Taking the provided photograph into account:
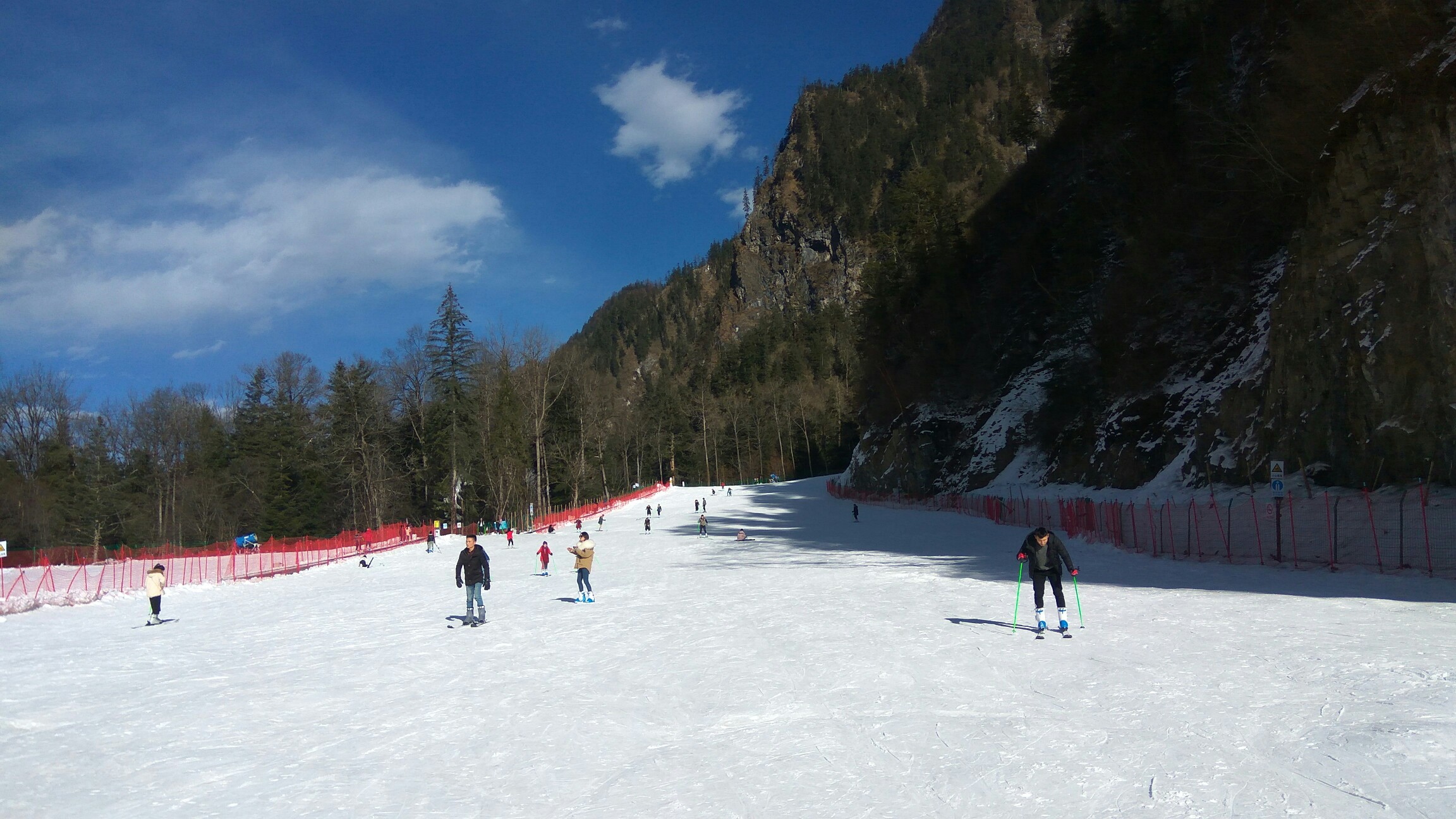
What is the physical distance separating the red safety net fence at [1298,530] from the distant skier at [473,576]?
16.1 m

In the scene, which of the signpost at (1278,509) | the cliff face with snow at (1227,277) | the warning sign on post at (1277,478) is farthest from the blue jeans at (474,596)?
the cliff face with snow at (1227,277)

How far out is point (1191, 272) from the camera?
109ft

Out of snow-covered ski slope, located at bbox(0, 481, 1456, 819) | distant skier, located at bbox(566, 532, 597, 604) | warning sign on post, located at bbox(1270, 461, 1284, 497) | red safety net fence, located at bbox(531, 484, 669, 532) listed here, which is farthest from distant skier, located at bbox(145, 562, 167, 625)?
red safety net fence, located at bbox(531, 484, 669, 532)

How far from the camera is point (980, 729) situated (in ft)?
26.0

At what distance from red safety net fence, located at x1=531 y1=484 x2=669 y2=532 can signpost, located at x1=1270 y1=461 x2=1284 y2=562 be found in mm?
39780

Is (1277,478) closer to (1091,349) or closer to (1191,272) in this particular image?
(1191,272)

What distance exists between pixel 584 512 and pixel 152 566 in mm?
34502

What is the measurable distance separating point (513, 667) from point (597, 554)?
828 inches

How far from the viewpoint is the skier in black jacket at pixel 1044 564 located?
1162 cm

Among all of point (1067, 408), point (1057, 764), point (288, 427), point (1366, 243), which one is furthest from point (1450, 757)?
point (288, 427)

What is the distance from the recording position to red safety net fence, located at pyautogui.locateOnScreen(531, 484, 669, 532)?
54344 mm

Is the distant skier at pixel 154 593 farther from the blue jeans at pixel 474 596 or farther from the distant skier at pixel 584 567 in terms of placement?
the distant skier at pixel 584 567

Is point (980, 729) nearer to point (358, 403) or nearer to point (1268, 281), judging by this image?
point (1268, 281)

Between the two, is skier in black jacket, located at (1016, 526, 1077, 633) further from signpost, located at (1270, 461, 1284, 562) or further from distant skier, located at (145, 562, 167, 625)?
distant skier, located at (145, 562, 167, 625)
